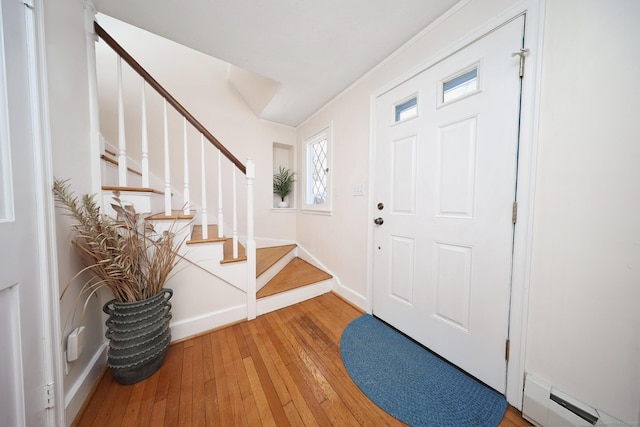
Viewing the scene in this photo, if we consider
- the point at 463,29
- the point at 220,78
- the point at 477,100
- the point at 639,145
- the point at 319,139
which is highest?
the point at 220,78

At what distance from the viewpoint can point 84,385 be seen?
99 centimetres

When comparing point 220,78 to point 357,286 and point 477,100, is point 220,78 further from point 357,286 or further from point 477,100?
point 357,286

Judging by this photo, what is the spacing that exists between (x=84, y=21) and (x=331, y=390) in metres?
2.65

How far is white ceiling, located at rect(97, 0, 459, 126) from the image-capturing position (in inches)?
46.2

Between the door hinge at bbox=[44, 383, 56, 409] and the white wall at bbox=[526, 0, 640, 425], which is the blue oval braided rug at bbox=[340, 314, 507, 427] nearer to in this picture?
the white wall at bbox=[526, 0, 640, 425]

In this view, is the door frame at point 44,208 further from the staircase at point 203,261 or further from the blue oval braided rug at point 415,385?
A: the blue oval braided rug at point 415,385

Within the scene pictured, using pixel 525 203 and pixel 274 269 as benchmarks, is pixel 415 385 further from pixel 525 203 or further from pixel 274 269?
pixel 274 269

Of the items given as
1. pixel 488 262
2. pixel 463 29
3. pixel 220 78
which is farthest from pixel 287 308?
pixel 220 78

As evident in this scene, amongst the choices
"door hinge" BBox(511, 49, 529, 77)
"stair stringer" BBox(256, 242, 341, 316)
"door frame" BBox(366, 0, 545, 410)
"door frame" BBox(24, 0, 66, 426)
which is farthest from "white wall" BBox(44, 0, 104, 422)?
"door hinge" BBox(511, 49, 529, 77)

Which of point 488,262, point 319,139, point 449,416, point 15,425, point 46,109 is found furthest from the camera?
point 319,139

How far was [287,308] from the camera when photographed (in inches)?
74.0

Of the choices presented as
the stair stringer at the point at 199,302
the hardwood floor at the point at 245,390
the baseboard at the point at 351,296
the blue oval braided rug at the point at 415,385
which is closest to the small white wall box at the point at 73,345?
the hardwood floor at the point at 245,390

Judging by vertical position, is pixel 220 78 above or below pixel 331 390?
above

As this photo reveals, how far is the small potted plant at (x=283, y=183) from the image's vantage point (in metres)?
2.99
